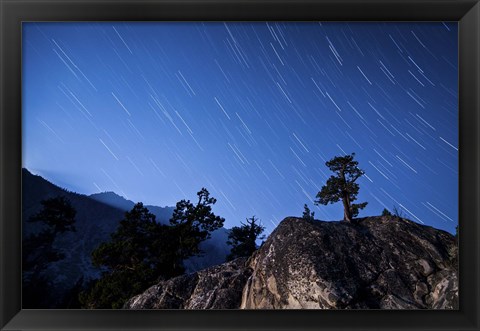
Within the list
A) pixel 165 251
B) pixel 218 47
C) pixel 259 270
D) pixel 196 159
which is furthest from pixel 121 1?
pixel 196 159

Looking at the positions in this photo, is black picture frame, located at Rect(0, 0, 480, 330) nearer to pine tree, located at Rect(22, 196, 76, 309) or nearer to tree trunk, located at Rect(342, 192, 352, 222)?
tree trunk, located at Rect(342, 192, 352, 222)

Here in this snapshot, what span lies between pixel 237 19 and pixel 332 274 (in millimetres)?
2250

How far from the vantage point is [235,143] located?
8.09 metres

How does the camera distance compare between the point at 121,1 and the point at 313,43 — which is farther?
the point at 313,43

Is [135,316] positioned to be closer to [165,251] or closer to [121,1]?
[121,1]

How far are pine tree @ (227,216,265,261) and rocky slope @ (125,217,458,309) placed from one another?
7.67 ft

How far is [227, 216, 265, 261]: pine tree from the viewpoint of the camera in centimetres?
683

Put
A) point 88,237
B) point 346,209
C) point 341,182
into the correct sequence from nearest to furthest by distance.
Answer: point 346,209, point 341,182, point 88,237

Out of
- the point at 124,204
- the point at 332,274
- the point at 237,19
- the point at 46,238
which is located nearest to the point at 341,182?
the point at 332,274

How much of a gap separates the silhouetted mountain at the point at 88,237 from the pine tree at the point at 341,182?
7.08ft

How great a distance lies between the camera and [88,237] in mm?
11008

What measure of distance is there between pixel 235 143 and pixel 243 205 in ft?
4.71

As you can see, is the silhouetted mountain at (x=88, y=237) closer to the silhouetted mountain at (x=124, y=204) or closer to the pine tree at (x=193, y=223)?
the silhouetted mountain at (x=124, y=204)

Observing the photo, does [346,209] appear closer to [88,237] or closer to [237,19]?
[237,19]
